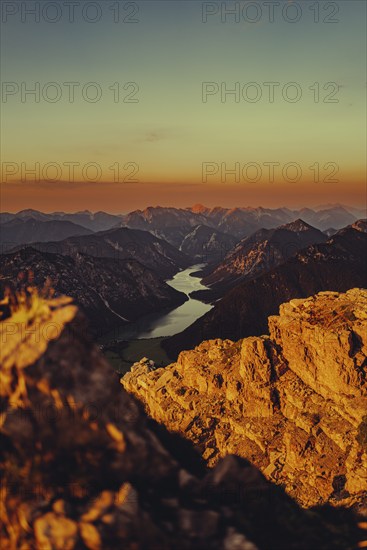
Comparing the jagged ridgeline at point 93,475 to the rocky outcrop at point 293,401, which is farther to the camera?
the rocky outcrop at point 293,401

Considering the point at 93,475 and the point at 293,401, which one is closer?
the point at 93,475

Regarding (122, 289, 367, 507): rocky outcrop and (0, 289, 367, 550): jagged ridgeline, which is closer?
(0, 289, 367, 550): jagged ridgeline

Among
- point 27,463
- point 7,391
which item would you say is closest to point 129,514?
point 27,463

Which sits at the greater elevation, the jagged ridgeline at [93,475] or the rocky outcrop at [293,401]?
the jagged ridgeline at [93,475]

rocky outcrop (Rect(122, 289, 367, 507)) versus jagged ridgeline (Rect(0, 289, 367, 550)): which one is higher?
jagged ridgeline (Rect(0, 289, 367, 550))

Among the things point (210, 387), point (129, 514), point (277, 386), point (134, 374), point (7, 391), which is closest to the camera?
point (129, 514)

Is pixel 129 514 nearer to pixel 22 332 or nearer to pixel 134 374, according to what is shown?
pixel 22 332

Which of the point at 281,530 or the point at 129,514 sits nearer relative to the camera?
the point at 129,514

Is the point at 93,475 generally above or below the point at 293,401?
above
